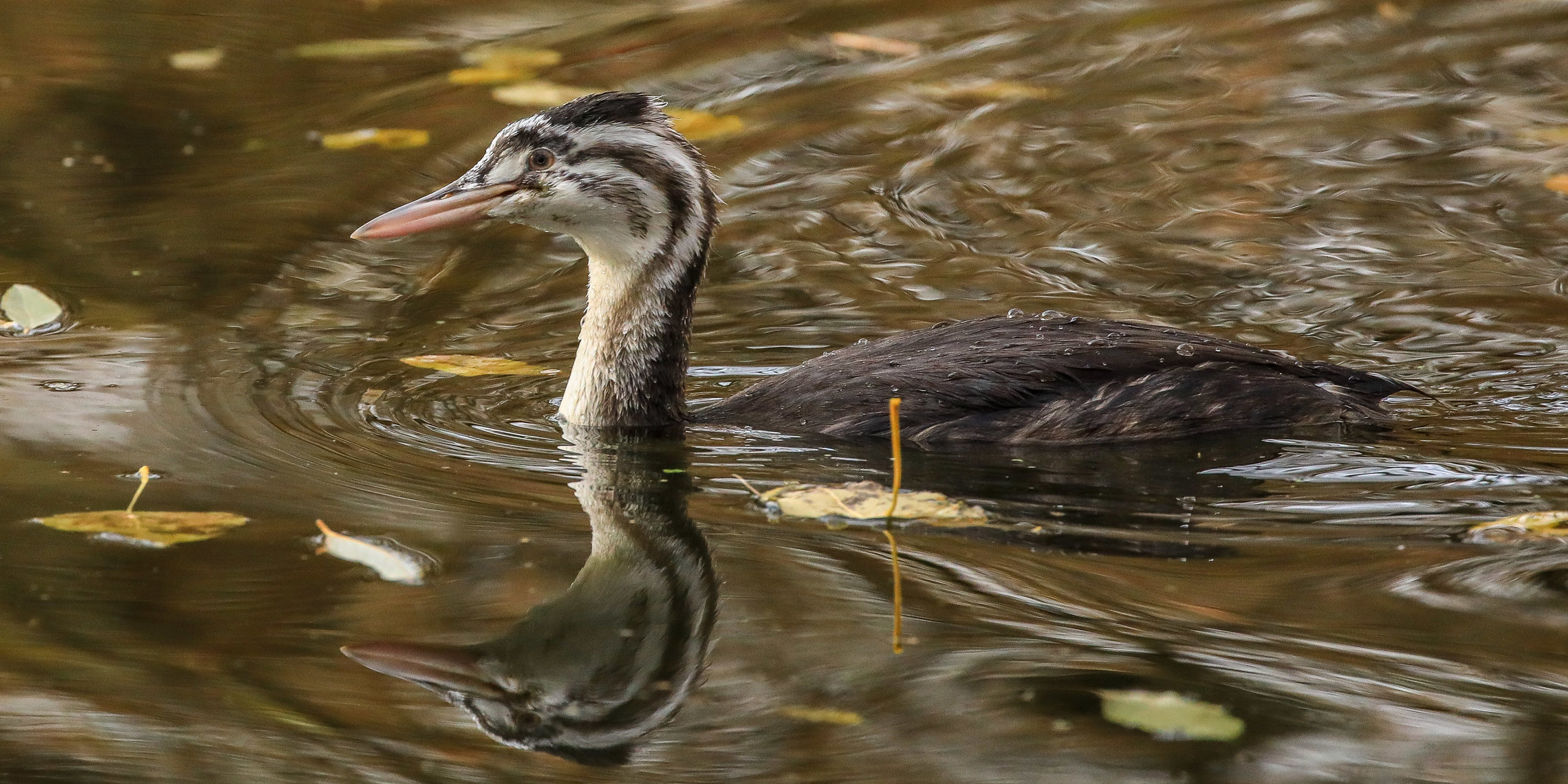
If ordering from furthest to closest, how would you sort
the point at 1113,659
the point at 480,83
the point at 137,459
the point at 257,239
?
the point at 480,83, the point at 257,239, the point at 137,459, the point at 1113,659

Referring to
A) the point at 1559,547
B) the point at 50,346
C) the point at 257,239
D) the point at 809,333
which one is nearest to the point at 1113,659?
the point at 1559,547

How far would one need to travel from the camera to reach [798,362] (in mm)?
7602

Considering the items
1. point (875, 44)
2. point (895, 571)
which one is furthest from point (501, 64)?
point (895, 571)

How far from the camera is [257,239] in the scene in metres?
8.76

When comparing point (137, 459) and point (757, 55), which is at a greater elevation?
point (757, 55)

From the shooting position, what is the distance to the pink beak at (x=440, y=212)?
6.37 m

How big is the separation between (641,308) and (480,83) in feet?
15.1

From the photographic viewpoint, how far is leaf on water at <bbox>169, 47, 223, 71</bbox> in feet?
36.7

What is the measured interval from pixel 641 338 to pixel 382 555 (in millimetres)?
1998

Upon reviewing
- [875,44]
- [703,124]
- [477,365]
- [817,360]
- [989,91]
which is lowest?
[477,365]

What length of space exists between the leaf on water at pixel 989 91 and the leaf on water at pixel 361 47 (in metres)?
3.26

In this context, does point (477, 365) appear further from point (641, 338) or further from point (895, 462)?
point (895, 462)

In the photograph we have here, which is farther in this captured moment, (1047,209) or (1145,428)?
(1047,209)

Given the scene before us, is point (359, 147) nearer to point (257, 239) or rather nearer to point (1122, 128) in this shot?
point (257, 239)
